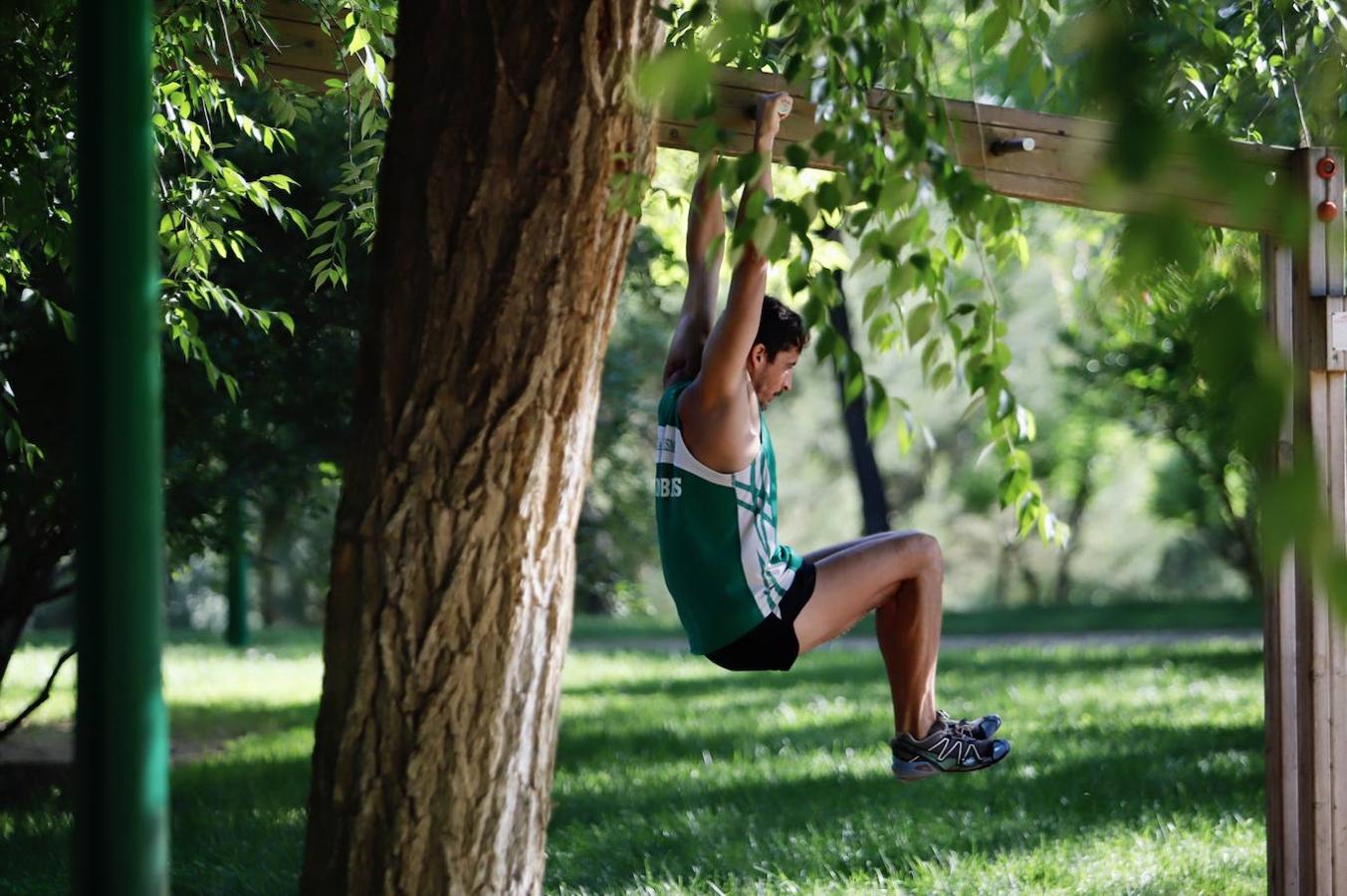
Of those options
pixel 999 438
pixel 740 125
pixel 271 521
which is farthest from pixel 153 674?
pixel 271 521

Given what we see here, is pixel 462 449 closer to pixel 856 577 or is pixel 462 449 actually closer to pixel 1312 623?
pixel 856 577

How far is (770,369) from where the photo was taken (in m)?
4.73

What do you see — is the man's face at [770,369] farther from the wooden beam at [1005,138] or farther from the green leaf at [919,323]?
the green leaf at [919,323]

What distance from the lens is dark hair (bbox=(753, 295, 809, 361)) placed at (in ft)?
15.3

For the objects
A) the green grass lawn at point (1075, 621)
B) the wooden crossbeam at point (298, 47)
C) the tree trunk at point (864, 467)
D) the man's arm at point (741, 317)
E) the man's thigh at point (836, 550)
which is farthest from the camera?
the tree trunk at point (864, 467)

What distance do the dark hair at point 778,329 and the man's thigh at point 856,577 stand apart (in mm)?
656

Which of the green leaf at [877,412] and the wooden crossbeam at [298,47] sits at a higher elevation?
the wooden crossbeam at [298,47]

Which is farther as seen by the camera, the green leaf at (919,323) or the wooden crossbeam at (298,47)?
the wooden crossbeam at (298,47)

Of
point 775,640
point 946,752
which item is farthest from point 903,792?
point 775,640

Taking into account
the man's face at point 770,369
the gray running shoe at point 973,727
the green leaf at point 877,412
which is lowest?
the gray running shoe at point 973,727

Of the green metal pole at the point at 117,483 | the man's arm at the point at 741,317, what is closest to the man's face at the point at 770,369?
the man's arm at the point at 741,317

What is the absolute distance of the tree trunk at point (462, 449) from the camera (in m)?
3.08

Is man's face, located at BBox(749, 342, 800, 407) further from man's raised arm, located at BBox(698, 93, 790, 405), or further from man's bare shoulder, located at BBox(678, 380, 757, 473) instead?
man's raised arm, located at BBox(698, 93, 790, 405)

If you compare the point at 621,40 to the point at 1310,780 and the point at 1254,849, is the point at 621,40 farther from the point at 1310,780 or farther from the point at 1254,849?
the point at 1254,849
